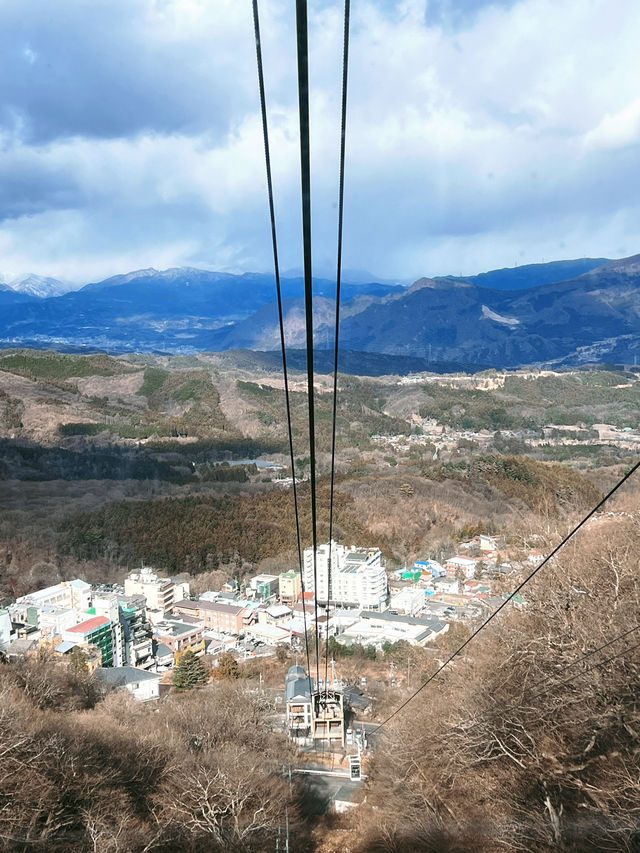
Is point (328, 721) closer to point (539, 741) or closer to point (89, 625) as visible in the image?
point (539, 741)

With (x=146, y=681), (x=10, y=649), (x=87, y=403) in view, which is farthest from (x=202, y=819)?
(x=87, y=403)

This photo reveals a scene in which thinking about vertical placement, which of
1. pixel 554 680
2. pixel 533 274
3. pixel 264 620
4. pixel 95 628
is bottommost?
pixel 264 620

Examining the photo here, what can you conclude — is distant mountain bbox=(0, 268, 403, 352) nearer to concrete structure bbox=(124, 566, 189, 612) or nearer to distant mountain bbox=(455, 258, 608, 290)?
distant mountain bbox=(455, 258, 608, 290)

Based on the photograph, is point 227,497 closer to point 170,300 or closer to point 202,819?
point 202,819

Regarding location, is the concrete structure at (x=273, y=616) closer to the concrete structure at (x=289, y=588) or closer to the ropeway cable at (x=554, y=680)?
the concrete structure at (x=289, y=588)

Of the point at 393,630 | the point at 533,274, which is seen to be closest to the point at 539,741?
the point at 393,630

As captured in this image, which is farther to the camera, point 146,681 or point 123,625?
point 123,625
